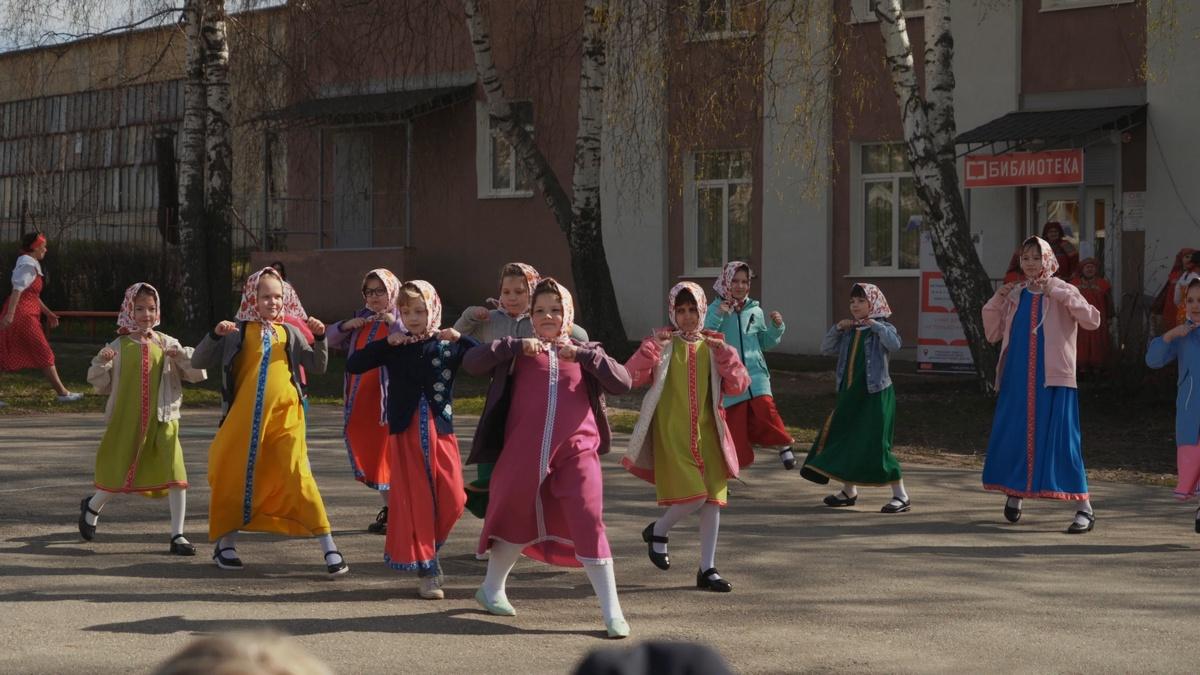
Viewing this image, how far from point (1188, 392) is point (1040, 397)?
3.10 ft

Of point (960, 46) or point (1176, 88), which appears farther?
point (960, 46)

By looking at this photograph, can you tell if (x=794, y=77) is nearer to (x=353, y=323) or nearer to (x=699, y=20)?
(x=699, y=20)

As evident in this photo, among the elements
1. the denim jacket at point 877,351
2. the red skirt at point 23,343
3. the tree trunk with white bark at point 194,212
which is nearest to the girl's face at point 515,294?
the denim jacket at point 877,351

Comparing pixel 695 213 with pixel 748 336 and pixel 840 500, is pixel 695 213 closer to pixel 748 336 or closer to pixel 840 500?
pixel 748 336

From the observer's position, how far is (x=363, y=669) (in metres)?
6.71

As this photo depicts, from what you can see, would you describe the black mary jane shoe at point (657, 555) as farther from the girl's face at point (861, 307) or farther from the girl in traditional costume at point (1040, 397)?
the girl's face at point (861, 307)

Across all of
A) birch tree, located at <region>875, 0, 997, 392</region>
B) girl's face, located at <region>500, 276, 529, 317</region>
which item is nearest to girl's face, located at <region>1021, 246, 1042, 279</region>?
girl's face, located at <region>500, 276, 529, 317</region>

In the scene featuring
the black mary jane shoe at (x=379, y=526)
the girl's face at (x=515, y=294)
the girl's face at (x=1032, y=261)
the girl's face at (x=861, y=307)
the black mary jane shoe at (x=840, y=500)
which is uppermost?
the girl's face at (x=1032, y=261)

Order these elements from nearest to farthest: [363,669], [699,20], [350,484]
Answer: [363,669], [350,484], [699,20]

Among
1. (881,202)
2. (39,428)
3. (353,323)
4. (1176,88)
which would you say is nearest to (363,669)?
(353,323)

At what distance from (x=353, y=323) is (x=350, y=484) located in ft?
9.51

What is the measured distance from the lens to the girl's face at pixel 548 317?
26.2 feet

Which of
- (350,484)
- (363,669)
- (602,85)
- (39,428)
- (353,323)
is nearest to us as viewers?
(363,669)

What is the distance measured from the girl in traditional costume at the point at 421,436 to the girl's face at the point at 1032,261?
14.2ft
